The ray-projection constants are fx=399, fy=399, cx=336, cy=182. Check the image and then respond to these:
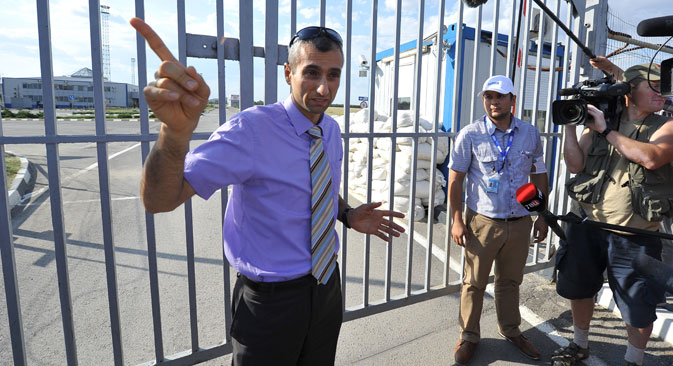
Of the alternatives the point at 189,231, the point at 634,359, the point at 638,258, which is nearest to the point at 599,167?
the point at 638,258

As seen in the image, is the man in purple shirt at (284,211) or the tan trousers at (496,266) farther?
the tan trousers at (496,266)

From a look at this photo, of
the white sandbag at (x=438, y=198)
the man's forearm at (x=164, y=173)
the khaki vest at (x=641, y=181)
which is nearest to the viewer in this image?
the man's forearm at (x=164, y=173)

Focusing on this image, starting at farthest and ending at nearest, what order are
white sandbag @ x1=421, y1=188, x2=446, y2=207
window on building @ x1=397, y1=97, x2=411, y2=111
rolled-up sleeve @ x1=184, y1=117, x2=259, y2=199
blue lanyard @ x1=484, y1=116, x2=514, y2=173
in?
1. window on building @ x1=397, y1=97, x2=411, y2=111
2. white sandbag @ x1=421, y1=188, x2=446, y2=207
3. blue lanyard @ x1=484, y1=116, x2=514, y2=173
4. rolled-up sleeve @ x1=184, y1=117, x2=259, y2=199


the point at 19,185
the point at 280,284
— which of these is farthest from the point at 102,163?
the point at 19,185

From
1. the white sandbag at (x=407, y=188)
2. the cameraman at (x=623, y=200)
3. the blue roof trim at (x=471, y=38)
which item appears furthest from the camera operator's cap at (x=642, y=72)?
the white sandbag at (x=407, y=188)

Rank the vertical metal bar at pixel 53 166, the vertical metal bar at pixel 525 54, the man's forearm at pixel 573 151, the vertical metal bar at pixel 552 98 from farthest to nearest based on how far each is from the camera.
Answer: the vertical metal bar at pixel 552 98, the vertical metal bar at pixel 525 54, the man's forearm at pixel 573 151, the vertical metal bar at pixel 53 166

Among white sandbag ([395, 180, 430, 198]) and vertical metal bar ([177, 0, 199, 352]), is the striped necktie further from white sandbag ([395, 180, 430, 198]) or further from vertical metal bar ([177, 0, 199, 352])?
white sandbag ([395, 180, 430, 198])

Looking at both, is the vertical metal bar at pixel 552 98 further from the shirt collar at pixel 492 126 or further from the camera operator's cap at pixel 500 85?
the camera operator's cap at pixel 500 85

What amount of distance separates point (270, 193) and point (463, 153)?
5.59 feet

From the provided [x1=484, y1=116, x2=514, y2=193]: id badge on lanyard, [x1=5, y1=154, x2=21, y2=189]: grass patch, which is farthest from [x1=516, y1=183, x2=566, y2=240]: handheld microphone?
[x1=5, y1=154, x2=21, y2=189]: grass patch

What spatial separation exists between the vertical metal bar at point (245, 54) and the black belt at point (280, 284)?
104cm

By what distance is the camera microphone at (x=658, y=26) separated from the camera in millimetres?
1479

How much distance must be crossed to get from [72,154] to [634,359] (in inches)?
572

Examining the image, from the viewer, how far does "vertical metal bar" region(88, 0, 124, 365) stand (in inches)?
72.4
